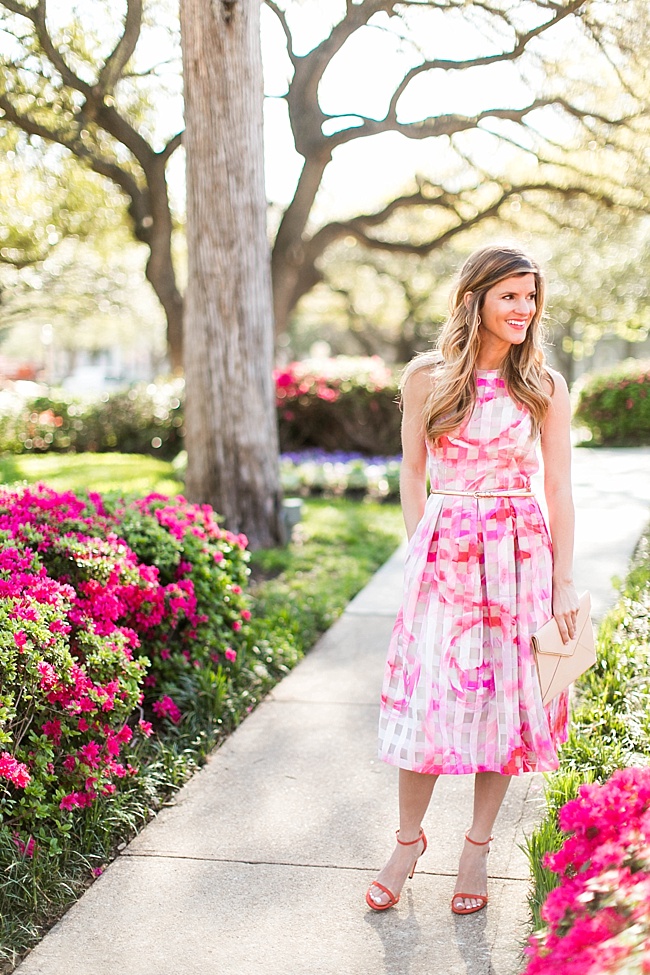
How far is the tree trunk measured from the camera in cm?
621

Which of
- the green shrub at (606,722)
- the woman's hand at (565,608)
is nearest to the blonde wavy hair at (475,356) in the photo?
the woman's hand at (565,608)

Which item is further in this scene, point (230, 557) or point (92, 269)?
point (92, 269)

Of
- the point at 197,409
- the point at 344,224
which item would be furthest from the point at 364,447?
the point at 197,409

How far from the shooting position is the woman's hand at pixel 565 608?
8.92ft

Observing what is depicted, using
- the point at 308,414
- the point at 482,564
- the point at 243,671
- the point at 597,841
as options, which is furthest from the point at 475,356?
the point at 308,414

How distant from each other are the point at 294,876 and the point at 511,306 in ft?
6.04

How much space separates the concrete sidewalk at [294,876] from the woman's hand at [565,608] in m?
0.80

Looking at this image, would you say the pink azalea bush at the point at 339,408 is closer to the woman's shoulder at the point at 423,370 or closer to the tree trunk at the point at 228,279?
the tree trunk at the point at 228,279

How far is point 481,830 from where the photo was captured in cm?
280

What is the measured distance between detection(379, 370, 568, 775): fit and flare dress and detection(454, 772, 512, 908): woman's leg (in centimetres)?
9

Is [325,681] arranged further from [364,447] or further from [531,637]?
[364,447]

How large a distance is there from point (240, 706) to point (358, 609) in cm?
172

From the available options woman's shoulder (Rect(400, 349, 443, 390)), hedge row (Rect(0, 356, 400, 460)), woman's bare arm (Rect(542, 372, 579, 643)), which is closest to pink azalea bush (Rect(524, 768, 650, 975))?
woman's bare arm (Rect(542, 372, 579, 643))

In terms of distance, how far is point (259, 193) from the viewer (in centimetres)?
666
